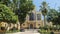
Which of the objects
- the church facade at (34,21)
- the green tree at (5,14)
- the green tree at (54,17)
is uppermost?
the green tree at (5,14)

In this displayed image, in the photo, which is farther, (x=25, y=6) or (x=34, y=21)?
(x=34, y=21)

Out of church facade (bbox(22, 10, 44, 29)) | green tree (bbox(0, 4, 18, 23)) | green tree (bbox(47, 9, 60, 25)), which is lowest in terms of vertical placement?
church facade (bbox(22, 10, 44, 29))

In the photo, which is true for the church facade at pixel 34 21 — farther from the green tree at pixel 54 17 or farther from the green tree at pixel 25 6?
the green tree at pixel 54 17

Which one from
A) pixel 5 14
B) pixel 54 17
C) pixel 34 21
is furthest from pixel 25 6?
pixel 34 21

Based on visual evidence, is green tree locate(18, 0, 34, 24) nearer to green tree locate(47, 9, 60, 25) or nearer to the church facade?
green tree locate(47, 9, 60, 25)

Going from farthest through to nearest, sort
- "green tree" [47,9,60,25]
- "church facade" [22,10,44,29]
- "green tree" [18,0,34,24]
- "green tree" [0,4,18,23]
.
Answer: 1. "church facade" [22,10,44,29]
2. "green tree" [18,0,34,24]
3. "green tree" [47,9,60,25]
4. "green tree" [0,4,18,23]

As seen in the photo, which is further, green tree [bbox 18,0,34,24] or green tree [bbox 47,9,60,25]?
green tree [bbox 18,0,34,24]

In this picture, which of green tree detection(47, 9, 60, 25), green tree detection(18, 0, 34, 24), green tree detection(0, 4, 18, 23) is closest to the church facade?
green tree detection(18, 0, 34, 24)

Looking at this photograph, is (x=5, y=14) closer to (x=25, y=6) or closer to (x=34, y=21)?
(x=25, y=6)

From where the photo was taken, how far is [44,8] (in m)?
70.4

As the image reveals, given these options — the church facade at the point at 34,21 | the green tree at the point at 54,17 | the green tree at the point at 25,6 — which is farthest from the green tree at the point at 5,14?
the church facade at the point at 34,21

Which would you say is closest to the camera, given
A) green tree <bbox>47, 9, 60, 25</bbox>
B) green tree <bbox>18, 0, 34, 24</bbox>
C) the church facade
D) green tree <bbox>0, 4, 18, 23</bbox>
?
green tree <bbox>0, 4, 18, 23</bbox>

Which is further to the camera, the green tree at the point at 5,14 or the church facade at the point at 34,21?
the church facade at the point at 34,21

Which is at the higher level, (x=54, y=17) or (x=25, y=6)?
(x=25, y=6)
